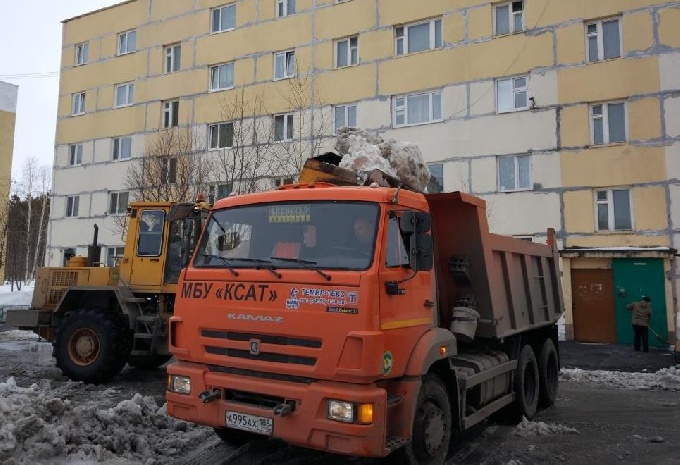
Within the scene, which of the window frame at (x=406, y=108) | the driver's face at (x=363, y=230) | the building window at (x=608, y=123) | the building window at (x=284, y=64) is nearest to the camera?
the driver's face at (x=363, y=230)

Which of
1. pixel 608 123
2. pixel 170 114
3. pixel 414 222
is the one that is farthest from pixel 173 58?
pixel 414 222

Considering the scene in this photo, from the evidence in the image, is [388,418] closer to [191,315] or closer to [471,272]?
[191,315]

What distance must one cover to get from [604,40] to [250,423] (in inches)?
718

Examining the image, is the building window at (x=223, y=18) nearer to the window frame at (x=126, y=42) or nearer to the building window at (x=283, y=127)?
the window frame at (x=126, y=42)

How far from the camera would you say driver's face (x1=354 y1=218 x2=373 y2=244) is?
4.42 m

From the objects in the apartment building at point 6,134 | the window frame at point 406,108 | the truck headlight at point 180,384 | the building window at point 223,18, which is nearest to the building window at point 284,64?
the building window at point 223,18

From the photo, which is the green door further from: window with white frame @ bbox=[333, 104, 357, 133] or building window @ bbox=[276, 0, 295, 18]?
building window @ bbox=[276, 0, 295, 18]

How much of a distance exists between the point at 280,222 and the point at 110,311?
19.3 ft

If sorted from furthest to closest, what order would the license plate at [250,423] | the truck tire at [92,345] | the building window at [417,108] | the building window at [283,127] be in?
the building window at [283,127], the building window at [417,108], the truck tire at [92,345], the license plate at [250,423]

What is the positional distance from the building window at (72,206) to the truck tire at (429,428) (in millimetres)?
27705

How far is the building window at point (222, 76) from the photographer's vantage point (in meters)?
24.4

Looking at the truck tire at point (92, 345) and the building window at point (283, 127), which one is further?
the building window at point (283, 127)

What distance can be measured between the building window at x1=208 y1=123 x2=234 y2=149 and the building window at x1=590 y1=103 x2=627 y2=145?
14084 millimetres

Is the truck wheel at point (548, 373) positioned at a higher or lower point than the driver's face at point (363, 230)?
lower
